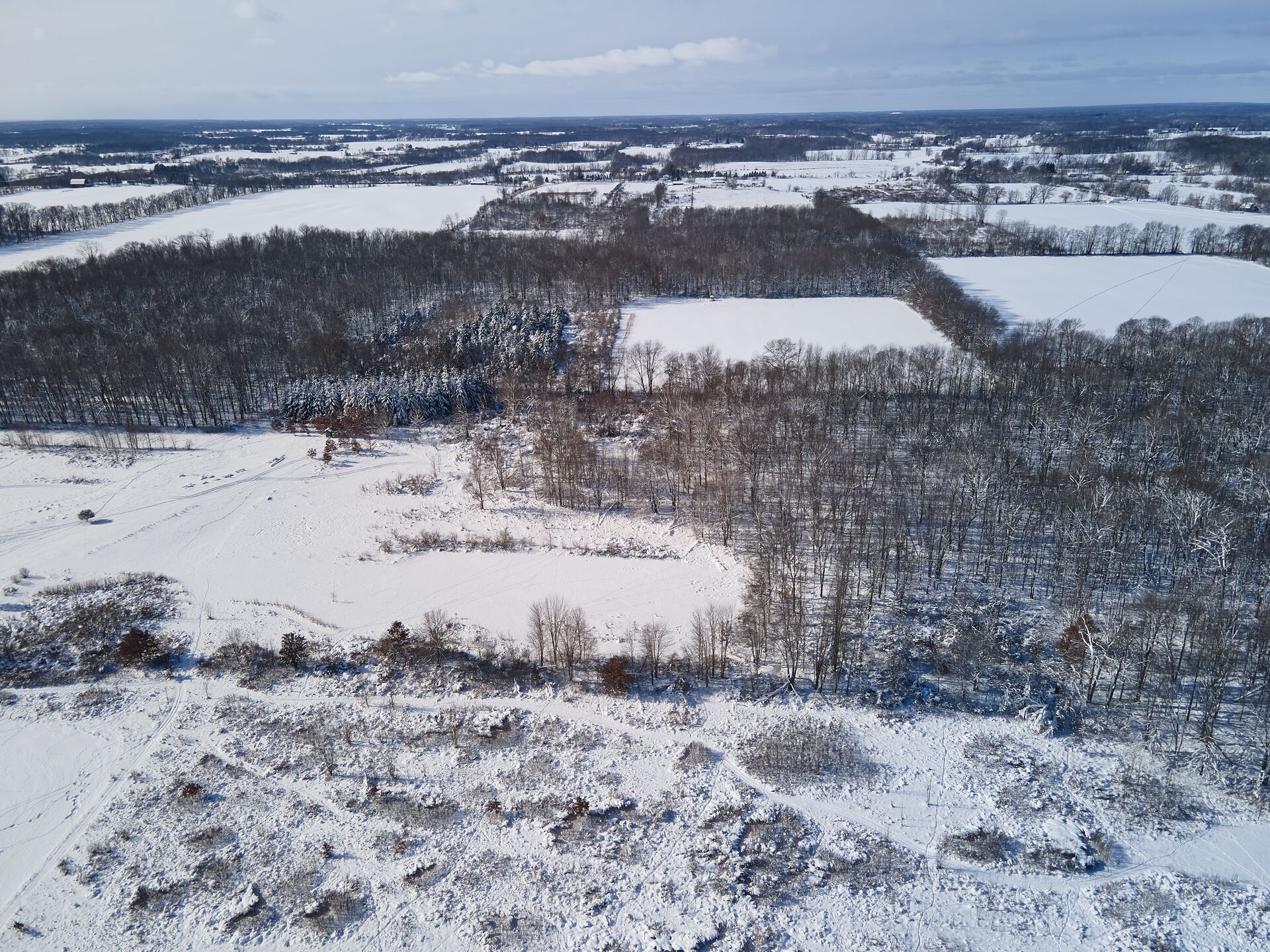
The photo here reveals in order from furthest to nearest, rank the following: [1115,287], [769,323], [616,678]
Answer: [1115,287] → [769,323] → [616,678]

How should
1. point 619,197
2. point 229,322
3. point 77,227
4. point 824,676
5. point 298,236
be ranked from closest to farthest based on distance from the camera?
point 824,676
point 229,322
point 298,236
point 77,227
point 619,197

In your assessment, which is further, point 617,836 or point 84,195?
point 84,195

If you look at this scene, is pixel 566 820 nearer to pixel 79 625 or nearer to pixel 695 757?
pixel 695 757

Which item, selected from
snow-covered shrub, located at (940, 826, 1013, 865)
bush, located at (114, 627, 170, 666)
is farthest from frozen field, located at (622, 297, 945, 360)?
bush, located at (114, 627, 170, 666)

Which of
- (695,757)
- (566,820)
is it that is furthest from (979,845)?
(566,820)

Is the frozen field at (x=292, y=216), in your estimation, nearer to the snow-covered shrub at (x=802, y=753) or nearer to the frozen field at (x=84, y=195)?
the frozen field at (x=84, y=195)

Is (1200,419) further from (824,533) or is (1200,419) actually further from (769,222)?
(769,222)

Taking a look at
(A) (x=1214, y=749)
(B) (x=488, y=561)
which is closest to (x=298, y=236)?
(B) (x=488, y=561)
